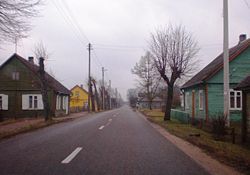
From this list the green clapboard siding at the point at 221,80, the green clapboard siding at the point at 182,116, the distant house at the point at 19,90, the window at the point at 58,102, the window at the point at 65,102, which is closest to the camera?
the green clapboard siding at the point at 221,80

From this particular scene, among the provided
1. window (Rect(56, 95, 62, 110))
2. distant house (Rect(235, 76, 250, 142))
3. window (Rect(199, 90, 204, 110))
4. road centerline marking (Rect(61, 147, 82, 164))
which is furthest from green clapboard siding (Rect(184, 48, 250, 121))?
window (Rect(56, 95, 62, 110))

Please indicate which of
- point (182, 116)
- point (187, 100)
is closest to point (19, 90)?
point (187, 100)

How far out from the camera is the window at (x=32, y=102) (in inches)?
1720

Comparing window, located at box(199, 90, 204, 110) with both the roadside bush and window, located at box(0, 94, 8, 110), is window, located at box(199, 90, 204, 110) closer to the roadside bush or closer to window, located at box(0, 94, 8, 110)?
the roadside bush

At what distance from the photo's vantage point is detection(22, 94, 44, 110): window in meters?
43.7

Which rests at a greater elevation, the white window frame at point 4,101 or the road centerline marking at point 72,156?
the white window frame at point 4,101

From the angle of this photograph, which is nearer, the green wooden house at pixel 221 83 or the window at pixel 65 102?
the green wooden house at pixel 221 83

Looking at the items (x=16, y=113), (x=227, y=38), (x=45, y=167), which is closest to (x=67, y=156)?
(x=45, y=167)

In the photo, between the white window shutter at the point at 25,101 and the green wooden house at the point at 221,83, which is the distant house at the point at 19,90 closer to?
the white window shutter at the point at 25,101

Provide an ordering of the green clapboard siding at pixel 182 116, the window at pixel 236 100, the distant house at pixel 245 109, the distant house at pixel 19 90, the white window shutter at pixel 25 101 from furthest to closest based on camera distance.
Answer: the white window shutter at pixel 25 101 < the distant house at pixel 19 90 < the green clapboard siding at pixel 182 116 < the window at pixel 236 100 < the distant house at pixel 245 109

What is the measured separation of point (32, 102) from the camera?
43938mm

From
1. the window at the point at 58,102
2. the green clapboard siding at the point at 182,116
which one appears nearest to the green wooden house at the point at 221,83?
the green clapboard siding at the point at 182,116

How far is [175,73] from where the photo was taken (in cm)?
3033

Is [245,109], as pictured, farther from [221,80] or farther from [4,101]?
[4,101]
